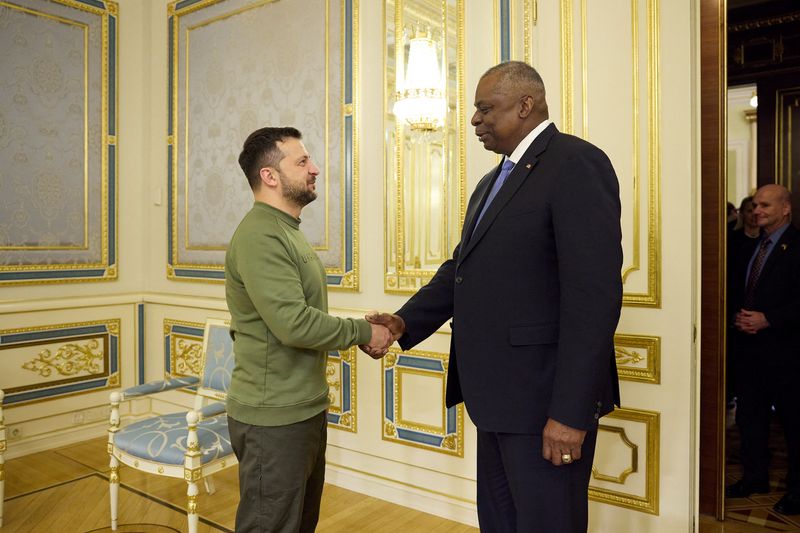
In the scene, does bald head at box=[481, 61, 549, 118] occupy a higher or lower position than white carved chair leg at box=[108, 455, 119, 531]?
higher

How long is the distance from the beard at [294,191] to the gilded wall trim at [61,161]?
107 inches

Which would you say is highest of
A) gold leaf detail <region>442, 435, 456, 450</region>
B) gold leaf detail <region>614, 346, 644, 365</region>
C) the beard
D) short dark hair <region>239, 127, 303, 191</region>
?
short dark hair <region>239, 127, 303, 191</region>

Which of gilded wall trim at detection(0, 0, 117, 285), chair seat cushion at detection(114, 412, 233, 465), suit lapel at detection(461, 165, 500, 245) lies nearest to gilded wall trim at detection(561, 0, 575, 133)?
A: suit lapel at detection(461, 165, 500, 245)

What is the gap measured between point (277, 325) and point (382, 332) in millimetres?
397

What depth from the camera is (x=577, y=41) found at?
2570 millimetres

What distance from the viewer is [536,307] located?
5.09ft

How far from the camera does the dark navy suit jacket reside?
4.75ft

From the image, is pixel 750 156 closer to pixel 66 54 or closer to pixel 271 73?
pixel 271 73

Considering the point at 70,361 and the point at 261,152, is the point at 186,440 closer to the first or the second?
the point at 261,152

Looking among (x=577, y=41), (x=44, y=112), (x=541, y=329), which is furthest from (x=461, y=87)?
(x=44, y=112)

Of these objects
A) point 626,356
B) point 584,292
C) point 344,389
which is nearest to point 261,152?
point 584,292

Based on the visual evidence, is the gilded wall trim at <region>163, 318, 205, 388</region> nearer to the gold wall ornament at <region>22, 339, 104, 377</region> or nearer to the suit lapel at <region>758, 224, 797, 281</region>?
the gold wall ornament at <region>22, 339, 104, 377</region>

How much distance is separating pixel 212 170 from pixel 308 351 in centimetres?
245

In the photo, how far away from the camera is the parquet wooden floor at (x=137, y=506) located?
9.34ft
